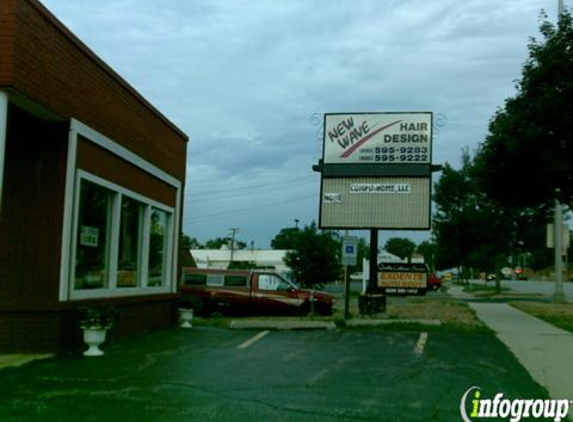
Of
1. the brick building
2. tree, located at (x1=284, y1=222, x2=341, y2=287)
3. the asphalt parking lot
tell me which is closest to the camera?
the asphalt parking lot

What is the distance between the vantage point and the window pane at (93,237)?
13047 mm

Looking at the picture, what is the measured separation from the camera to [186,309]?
61.5 ft

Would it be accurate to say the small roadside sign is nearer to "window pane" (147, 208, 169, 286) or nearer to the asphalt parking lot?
"window pane" (147, 208, 169, 286)

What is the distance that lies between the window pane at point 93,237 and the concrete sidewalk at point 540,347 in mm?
7482

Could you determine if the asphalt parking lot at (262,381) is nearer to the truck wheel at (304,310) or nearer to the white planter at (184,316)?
the white planter at (184,316)

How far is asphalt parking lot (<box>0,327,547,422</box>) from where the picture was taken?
26.0 ft

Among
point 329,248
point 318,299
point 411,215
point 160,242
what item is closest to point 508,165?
point 411,215

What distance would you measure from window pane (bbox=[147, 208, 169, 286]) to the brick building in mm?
1901

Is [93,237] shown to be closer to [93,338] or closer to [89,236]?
[89,236]

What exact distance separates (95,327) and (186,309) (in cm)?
669

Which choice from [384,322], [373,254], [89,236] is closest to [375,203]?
[373,254]

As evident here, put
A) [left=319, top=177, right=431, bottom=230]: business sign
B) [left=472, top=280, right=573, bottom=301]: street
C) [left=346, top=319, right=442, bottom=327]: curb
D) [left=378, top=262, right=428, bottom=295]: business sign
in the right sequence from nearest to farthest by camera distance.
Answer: [left=346, top=319, right=442, bottom=327]: curb → [left=319, top=177, right=431, bottom=230]: business sign → [left=378, top=262, right=428, bottom=295]: business sign → [left=472, top=280, right=573, bottom=301]: street

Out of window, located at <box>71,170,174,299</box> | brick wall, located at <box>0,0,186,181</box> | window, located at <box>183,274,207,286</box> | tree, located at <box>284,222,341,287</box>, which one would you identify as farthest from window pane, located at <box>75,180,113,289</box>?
tree, located at <box>284,222,341,287</box>

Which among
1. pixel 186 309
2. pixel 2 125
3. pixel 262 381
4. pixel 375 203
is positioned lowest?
pixel 262 381
